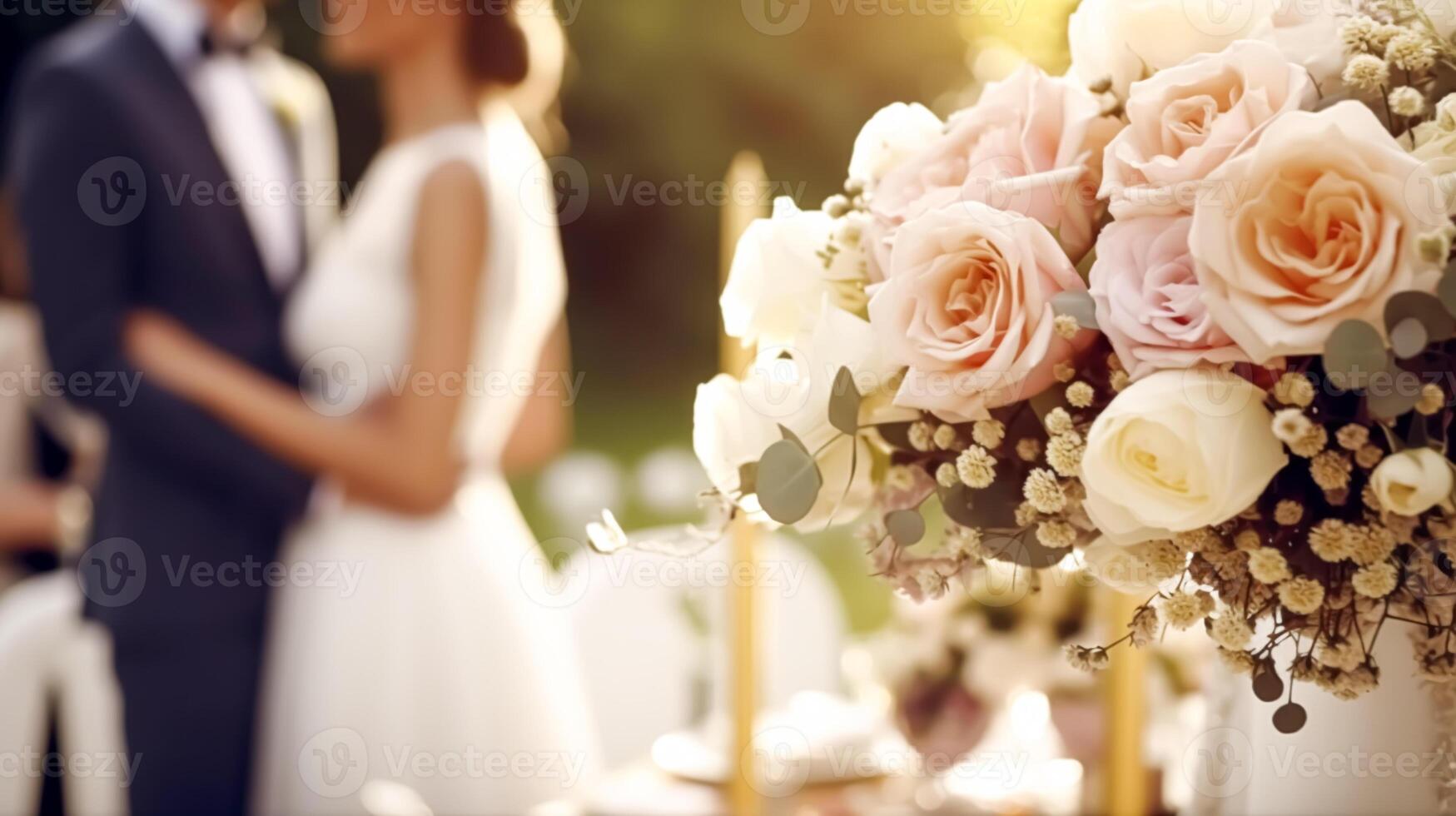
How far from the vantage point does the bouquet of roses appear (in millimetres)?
402

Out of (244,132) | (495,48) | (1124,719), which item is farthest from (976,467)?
(244,132)

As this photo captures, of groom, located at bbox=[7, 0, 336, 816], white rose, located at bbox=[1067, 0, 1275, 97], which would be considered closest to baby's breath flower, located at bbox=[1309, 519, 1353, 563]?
white rose, located at bbox=[1067, 0, 1275, 97]

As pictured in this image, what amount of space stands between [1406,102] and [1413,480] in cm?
15

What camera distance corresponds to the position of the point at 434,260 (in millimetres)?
1466

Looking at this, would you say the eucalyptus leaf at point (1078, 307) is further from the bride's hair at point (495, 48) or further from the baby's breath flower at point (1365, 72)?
the bride's hair at point (495, 48)

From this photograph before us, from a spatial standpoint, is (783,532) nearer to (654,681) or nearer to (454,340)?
(654,681)

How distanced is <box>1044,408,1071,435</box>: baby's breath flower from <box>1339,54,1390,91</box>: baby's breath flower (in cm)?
17

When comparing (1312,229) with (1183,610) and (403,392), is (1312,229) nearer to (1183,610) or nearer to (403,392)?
(1183,610)

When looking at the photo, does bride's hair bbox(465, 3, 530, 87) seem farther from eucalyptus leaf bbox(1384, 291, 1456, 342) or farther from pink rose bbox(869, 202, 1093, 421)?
eucalyptus leaf bbox(1384, 291, 1456, 342)

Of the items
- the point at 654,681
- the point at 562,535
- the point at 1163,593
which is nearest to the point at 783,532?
the point at 562,535

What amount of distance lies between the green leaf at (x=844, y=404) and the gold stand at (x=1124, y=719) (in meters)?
0.38

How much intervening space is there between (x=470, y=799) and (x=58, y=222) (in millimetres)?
932

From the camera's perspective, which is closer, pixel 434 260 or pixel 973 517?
pixel 973 517

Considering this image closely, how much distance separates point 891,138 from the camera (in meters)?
0.56
